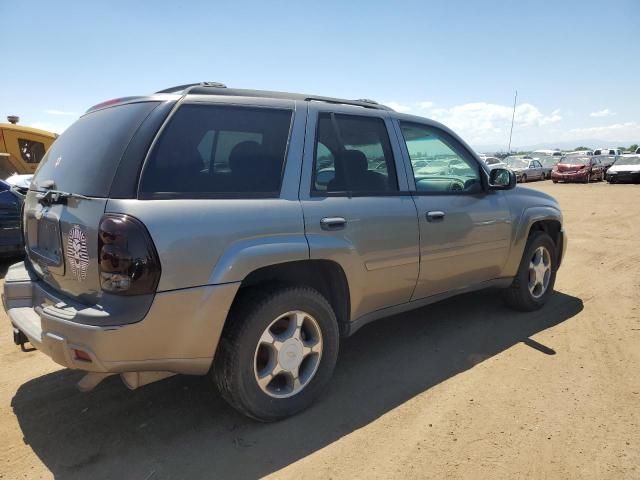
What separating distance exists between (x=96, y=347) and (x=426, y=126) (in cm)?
287

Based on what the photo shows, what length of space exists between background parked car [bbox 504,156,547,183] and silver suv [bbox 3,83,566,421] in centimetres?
2722

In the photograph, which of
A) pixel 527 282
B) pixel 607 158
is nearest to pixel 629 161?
pixel 607 158

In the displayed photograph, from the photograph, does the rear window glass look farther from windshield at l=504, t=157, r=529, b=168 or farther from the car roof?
windshield at l=504, t=157, r=529, b=168

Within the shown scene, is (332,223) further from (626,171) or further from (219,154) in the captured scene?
(626,171)

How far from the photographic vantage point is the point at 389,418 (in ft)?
9.34

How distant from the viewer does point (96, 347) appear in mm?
2180

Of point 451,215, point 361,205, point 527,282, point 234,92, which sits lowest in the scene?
point 527,282

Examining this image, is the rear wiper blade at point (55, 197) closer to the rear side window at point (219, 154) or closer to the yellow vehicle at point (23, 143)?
the rear side window at point (219, 154)

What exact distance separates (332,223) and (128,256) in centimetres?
120

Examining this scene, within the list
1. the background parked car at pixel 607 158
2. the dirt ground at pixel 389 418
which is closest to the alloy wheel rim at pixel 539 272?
the dirt ground at pixel 389 418

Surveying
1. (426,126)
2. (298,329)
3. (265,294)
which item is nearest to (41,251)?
(265,294)

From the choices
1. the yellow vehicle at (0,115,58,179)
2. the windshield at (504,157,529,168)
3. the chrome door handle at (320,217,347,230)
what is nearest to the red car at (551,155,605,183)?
the windshield at (504,157,529,168)

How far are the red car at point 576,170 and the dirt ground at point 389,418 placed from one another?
25.7 metres

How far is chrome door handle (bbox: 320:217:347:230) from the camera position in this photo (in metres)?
2.83
